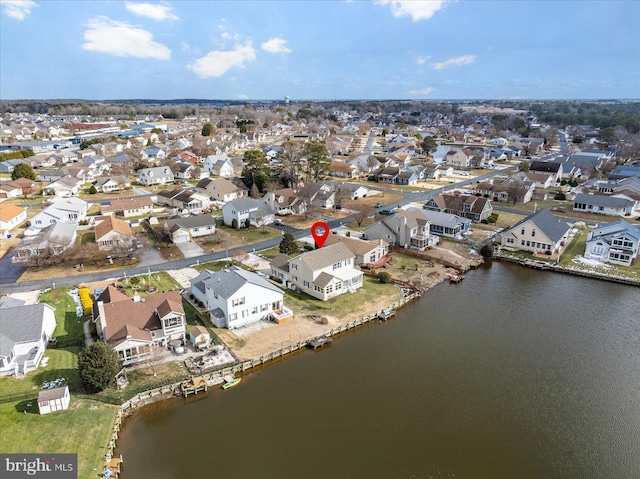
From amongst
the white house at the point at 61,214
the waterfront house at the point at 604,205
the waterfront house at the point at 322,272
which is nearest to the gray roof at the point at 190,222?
the white house at the point at 61,214

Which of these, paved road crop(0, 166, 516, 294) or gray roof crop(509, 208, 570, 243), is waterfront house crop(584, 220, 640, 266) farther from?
paved road crop(0, 166, 516, 294)

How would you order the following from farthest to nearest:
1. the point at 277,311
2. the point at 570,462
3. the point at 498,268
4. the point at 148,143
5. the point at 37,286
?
the point at 148,143 → the point at 498,268 → the point at 37,286 → the point at 277,311 → the point at 570,462

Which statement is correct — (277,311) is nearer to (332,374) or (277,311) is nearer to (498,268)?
(332,374)

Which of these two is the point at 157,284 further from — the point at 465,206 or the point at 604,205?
the point at 604,205

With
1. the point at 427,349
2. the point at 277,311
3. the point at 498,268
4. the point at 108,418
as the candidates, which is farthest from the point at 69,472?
the point at 498,268

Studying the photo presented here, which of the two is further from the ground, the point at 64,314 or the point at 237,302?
the point at 237,302

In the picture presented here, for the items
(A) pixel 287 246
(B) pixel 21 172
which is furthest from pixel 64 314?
(B) pixel 21 172

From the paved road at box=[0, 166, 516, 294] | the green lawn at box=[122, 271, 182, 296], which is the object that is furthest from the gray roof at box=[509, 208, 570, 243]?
the green lawn at box=[122, 271, 182, 296]

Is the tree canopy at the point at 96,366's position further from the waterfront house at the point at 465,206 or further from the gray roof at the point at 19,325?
the waterfront house at the point at 465,206
